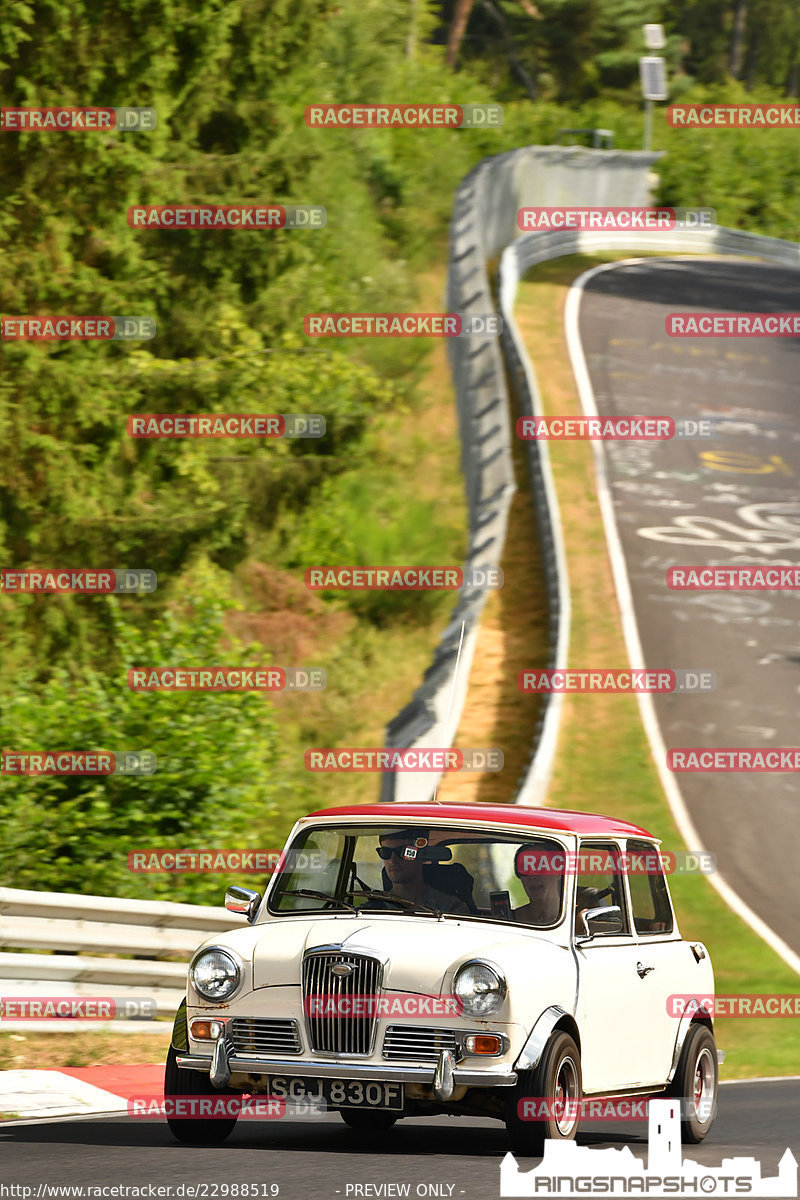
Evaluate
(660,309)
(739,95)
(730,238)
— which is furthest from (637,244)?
(739,95)

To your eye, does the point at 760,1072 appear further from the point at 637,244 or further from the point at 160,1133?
the point at 637,244

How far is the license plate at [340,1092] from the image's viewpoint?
7.45 m

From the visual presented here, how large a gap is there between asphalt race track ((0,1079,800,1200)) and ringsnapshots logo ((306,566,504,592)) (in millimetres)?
21330

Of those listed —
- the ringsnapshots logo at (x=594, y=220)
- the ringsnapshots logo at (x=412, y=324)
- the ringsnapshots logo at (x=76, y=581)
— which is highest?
the ringsnapshots logo at (x=594, y=220)

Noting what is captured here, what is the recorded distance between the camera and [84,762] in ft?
51.6

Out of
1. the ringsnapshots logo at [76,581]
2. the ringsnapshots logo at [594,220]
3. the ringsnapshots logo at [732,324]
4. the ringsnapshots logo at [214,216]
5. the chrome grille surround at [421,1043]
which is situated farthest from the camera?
the ringsnapshots logo at [594,220]

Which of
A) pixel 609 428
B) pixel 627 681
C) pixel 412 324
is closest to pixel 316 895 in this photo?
pixel 627 681

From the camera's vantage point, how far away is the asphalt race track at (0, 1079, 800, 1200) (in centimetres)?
693

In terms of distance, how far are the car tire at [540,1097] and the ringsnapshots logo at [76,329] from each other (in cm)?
1543

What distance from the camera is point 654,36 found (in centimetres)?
5538

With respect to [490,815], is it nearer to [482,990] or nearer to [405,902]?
[405,902]

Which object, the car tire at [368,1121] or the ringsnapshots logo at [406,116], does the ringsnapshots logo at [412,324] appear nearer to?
the ringsnapshots logo at [406,116]

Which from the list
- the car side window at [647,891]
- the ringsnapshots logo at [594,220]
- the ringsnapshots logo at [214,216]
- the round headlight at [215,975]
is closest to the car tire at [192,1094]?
the round headlight at [215,975]

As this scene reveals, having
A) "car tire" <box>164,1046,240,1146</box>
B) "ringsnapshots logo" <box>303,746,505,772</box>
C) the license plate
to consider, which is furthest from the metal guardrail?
"car tire" <box>164,1046,240,1146</box>
